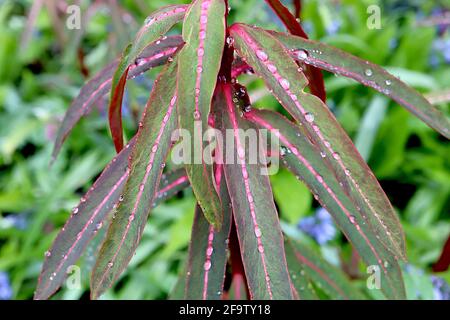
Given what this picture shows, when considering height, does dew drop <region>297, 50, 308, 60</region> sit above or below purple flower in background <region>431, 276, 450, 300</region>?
above

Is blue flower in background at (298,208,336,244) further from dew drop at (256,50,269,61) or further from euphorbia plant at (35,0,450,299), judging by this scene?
dew drop at (256,50,269,61)

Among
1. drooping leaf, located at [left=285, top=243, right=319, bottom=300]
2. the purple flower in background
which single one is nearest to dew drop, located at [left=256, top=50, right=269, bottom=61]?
drooping leaf, located at [left=285, top=243, right=319, bottom=300]

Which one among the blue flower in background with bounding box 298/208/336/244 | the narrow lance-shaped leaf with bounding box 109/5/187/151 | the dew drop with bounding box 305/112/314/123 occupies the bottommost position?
the dew drop with bounding box 305/112/314/123

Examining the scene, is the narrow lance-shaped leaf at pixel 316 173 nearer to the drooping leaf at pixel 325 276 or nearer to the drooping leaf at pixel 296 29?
the drooping leaf at pixel 296 29

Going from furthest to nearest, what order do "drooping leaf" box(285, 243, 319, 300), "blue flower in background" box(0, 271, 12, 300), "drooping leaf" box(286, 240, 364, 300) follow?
"blue flower in background" box(0, 271, 12, 300), "drooping leaf" box(286, 240, 364, 300), "drooping leaf" box(285, 243, 319, 300)

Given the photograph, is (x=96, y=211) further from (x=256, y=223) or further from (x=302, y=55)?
(x=302, y=55)

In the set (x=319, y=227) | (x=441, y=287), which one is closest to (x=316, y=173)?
(x=441, y=287)
